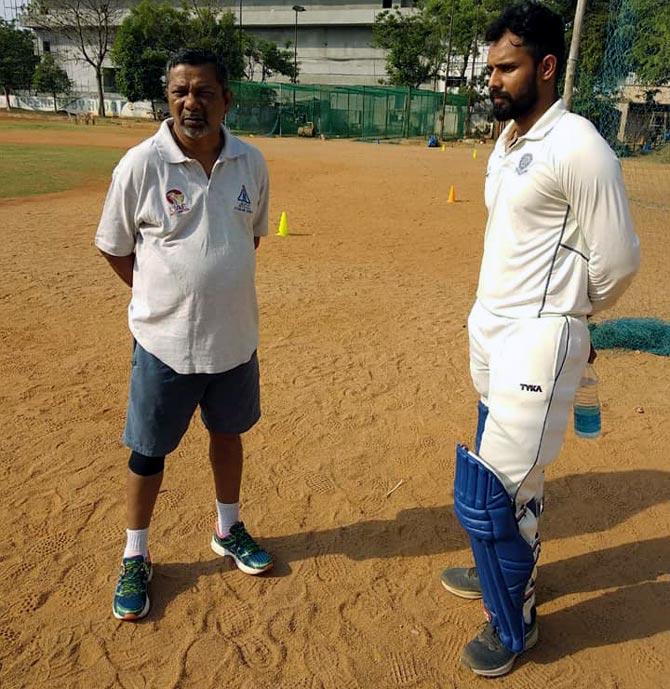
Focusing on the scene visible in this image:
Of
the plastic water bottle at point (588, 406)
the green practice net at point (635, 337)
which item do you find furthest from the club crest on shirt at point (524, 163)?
the green practice net at point (635, 337)

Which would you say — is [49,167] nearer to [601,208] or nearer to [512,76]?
[512,76]

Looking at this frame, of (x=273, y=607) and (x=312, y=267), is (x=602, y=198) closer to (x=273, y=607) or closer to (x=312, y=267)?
(x=273, y=607)

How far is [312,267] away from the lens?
8.65 meters

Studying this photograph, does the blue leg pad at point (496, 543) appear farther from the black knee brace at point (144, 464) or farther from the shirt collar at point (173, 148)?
the shirt collar at point (173, 148)

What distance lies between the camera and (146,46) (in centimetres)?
5084

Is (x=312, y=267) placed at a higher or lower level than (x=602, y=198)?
lower

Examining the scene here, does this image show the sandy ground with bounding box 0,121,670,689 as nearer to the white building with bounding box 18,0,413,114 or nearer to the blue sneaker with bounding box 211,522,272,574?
the blue sneaker with bounding box 211,522,272,574

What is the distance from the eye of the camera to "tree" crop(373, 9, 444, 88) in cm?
5050

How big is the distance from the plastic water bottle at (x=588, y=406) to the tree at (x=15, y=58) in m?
70.6

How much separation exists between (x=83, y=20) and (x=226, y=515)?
7012 centimetres

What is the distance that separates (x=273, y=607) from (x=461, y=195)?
14.6 metres

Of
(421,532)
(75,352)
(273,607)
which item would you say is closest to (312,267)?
(75,352)

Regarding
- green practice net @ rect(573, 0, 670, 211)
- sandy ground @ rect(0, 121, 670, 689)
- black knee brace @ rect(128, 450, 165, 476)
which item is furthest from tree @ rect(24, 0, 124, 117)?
black knee brace @ rect(128, 450, 165, 476)

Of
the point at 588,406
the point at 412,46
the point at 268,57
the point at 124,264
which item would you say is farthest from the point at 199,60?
the point at 268,57
